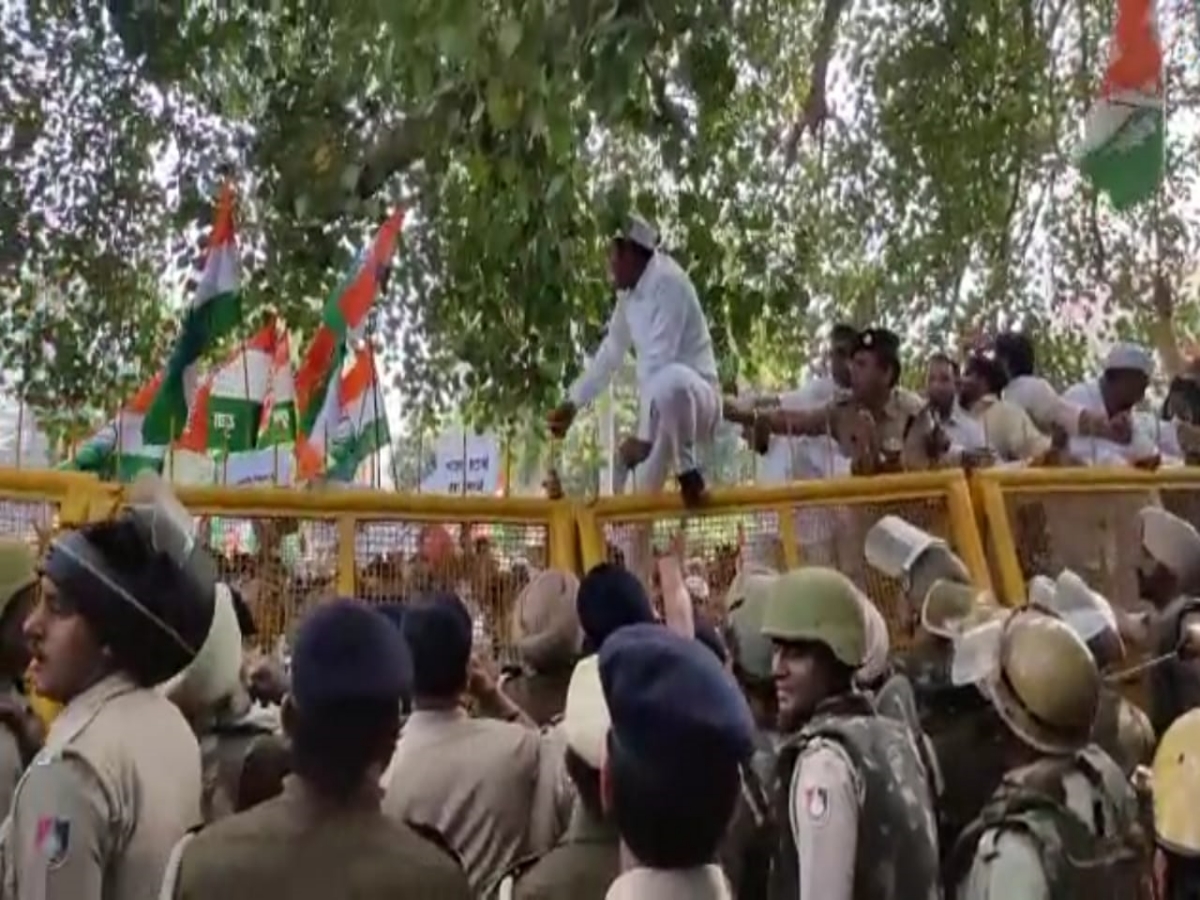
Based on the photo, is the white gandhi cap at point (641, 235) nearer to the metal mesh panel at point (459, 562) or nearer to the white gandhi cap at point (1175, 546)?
the metal mesh panel at point (459, 562)

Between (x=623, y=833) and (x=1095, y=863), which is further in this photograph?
(x=1095, y=863)

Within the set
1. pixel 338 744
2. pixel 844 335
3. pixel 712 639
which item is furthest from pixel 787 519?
pixel 338 744

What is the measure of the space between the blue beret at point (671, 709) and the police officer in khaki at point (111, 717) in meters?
0.76

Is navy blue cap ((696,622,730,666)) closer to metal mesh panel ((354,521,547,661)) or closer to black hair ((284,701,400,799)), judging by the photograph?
metal mesh panel ((354,521,547,661))

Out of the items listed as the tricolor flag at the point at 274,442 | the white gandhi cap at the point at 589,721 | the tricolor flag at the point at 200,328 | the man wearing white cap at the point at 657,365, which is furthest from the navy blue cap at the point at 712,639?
the tricolor flag at the point at 274,442

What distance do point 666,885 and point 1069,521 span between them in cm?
416

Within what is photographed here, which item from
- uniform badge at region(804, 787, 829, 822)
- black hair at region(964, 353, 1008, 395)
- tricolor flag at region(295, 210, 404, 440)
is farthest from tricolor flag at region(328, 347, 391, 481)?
uniform badge at region(804, 787, 829, 822)

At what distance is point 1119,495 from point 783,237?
21.0 ft

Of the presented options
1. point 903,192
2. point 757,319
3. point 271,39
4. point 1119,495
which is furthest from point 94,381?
point 1119,495

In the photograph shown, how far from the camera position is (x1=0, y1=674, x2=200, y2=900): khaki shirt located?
2.86m

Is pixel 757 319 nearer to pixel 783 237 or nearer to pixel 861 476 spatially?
pixel 861 476

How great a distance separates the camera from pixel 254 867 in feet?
8.98

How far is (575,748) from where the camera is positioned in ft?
10.3

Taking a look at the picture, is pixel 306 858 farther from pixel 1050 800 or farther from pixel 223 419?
pixel 223 419
